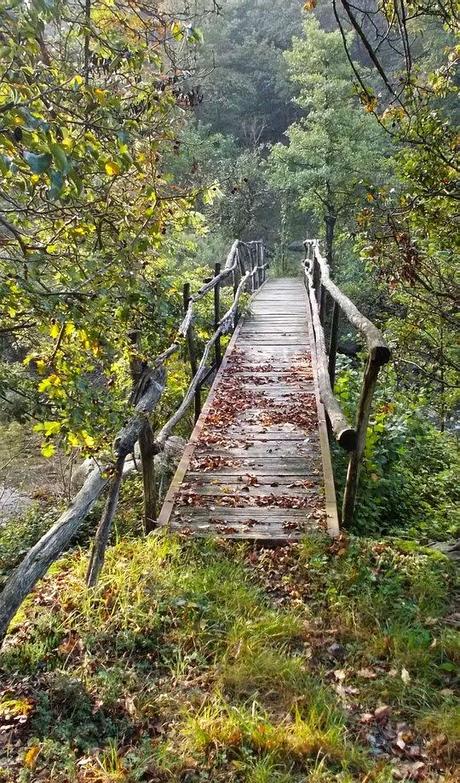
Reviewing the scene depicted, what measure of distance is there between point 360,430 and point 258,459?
5.17 feet

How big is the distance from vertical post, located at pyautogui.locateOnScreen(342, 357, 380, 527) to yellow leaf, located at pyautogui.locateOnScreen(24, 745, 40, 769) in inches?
90.7

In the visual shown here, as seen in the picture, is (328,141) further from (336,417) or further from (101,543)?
(101,543)

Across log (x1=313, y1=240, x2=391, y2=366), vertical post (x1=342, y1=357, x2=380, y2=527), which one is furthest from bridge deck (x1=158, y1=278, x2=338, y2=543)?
log (x1=313, y1=240, x2=391, y2=366)

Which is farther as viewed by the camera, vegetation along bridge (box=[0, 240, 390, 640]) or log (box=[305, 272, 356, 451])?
log (box=[305, 272, 356, 451])

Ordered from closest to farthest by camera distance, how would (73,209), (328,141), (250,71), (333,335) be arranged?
1. (73,209)
2. (333,335)
3. (328,141)
4. (250,71)

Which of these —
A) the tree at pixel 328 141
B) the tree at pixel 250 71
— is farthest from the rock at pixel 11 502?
the tree at pixel 250 71

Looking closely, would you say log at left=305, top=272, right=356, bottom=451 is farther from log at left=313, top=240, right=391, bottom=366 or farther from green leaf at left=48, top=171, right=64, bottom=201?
green leaf at left=48, top=171, right=64, bottom=201

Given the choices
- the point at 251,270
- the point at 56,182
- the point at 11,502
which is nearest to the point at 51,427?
the point at 56,182

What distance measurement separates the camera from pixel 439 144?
435cm

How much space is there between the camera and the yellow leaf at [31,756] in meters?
2.10

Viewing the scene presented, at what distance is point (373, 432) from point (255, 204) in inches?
717

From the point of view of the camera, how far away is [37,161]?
133 cm

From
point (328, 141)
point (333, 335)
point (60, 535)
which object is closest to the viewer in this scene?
point (60, 535)

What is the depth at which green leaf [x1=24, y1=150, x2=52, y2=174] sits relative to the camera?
132 centimetres
